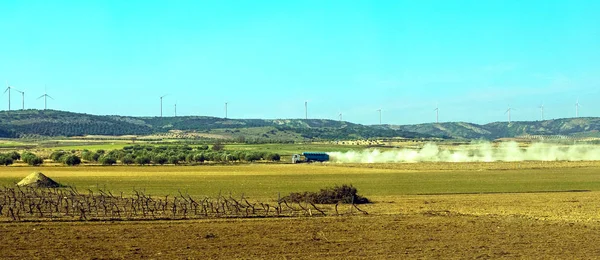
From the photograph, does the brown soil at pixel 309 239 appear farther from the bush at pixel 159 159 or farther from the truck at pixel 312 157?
the truck at pixel 312 157

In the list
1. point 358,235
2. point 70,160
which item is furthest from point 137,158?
point 358,235

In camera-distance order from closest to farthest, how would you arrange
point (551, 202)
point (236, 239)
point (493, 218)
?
point (236, 239) < point (493, 218) < point (551, 202)

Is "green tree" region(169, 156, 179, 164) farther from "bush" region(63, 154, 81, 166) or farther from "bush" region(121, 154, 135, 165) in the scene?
"bush" region(63, 154, 81, 166)

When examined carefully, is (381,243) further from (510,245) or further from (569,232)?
(569,232)

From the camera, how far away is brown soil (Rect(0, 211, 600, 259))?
28.0 meters

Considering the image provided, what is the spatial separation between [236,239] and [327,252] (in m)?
4.95

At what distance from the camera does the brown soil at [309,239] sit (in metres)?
28.0

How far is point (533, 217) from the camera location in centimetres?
4053

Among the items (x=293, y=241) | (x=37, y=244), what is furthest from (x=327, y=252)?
(x=37, y=244)

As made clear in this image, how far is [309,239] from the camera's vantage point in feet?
104

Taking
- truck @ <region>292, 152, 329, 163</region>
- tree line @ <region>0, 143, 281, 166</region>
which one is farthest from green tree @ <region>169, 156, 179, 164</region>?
truck @ <region>292, 152, 329, 163</region>

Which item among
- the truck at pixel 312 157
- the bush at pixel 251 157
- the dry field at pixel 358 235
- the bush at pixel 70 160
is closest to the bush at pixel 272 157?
the bush at pixel 251 157

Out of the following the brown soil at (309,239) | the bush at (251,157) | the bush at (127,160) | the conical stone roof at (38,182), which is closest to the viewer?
the brown soil at (309,239)

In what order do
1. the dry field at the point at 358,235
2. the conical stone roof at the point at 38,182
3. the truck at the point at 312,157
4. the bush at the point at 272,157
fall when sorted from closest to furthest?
the dry field at the point at 358,235, the conical stone roof at the point at 38,182, the truck at the point at 312,157, the bush at the point at 272,157
